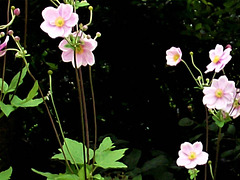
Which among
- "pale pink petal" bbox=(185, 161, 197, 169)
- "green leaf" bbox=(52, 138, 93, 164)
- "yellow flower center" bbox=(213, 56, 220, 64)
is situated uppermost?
"yellow flower center" bbox=(213, 56, 220, 64)

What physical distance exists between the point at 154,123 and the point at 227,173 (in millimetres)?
590

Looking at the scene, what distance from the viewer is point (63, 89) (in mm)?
3230

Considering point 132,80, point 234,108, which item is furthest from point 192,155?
point 132,80

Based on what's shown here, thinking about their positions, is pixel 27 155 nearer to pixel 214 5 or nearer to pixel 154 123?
pixel 154 123

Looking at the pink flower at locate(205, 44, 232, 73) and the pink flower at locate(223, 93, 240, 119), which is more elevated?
the pink flower at locate(205, 44, 232, 73)

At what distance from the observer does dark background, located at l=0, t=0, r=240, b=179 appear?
300 centimetres

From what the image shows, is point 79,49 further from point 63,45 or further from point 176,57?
point 176,57

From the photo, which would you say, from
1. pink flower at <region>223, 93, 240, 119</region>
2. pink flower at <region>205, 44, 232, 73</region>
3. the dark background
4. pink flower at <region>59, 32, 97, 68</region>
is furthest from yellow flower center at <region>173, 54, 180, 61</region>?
the dark background

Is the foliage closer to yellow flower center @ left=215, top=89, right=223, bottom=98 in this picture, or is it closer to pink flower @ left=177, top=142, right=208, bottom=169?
pink flower @ left=177, top=142, right=208, bottom=169

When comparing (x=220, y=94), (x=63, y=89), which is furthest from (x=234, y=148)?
(x=220, y=94)

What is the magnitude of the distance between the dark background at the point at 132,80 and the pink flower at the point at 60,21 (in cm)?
155

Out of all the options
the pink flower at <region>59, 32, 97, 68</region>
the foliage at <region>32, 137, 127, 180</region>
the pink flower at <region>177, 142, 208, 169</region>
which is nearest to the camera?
the pink flower at <region>59, 32, 97, 68</region>

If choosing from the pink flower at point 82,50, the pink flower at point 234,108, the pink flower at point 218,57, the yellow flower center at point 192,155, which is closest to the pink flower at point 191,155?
the yellow flower center at point 192,155

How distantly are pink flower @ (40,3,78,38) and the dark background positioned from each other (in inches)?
61.1
